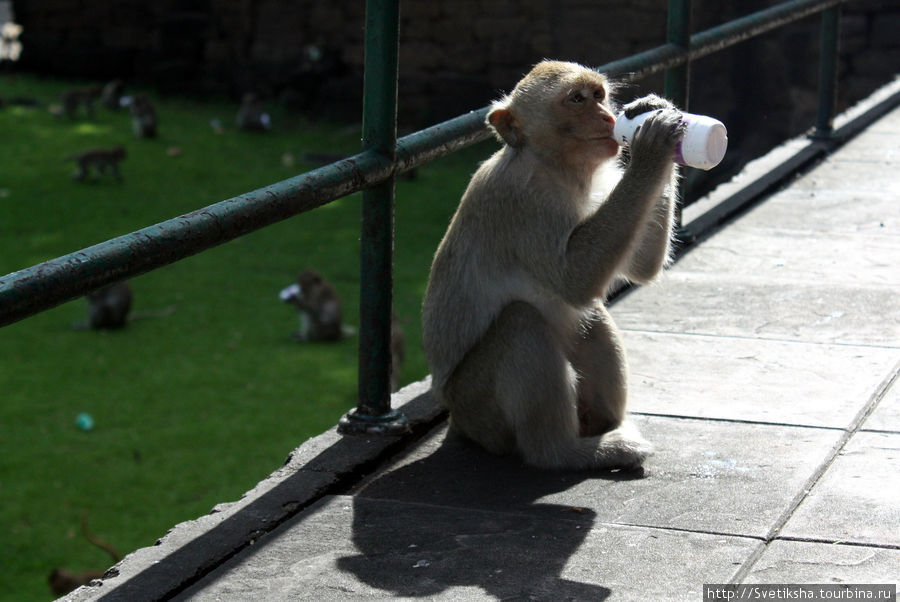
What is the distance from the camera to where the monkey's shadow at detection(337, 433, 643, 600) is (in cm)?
241

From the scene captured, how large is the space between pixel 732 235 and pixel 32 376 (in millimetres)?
5493

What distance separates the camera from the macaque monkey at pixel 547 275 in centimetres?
292

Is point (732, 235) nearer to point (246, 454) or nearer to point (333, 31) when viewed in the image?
point (246, 454)

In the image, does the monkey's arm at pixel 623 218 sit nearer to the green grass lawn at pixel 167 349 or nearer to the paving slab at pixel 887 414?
the paving slab at pixel 887 414

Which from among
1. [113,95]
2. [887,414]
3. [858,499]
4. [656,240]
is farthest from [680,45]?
[113,95]

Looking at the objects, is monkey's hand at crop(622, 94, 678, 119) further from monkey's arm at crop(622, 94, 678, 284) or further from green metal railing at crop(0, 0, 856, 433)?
green metal railing at crop(0, 0, 856, 433)

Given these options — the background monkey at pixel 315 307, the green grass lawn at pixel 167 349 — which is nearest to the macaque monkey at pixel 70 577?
the green grass lawn at pixel 167 349

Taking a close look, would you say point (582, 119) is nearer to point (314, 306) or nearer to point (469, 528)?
point (469, 528)

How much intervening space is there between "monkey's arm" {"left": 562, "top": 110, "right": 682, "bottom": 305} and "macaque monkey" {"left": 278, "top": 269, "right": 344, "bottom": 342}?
6.56 metres

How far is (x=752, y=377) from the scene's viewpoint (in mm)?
3498

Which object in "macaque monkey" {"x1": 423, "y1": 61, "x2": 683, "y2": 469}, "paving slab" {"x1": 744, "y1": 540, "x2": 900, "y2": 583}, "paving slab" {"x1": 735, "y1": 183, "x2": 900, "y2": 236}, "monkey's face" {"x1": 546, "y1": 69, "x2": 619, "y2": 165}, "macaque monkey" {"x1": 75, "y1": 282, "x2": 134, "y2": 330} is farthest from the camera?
"macaque monkey" {"x1": 75, "y1": 282, "x2": 134, "y2": 330}

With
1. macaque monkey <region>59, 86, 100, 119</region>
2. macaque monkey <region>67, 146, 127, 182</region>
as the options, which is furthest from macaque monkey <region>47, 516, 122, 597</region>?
macaque monkey <region>59, 86, 100, 119</region>

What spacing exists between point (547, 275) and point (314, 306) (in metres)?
6.59

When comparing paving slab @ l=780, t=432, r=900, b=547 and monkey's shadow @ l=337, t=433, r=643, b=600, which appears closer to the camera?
monkey's shadow @ l=337, t=433, r=643, b=600
